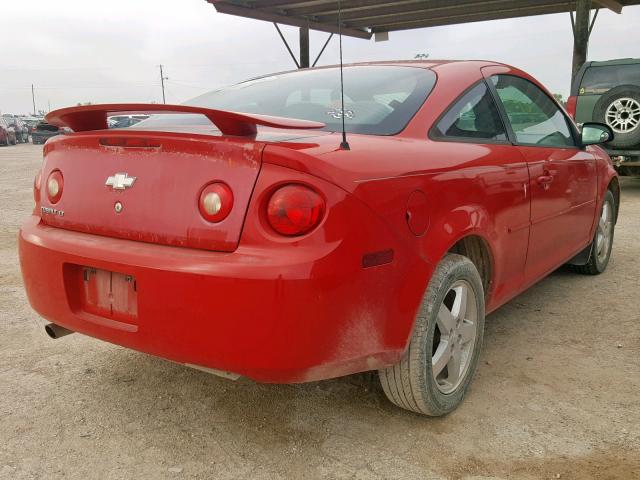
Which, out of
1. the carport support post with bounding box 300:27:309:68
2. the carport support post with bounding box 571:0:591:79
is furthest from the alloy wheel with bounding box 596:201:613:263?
the carport support post with bounding box 300:27:309:68

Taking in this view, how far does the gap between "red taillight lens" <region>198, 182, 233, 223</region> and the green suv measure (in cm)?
706

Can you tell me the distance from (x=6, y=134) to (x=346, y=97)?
31.1 meters

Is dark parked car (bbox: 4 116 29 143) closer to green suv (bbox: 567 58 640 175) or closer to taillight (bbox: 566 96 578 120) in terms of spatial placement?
taillight (bbox: 566 96 578 120)

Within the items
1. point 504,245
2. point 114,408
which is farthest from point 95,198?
point 504,245

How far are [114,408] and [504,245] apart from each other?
1824 mm

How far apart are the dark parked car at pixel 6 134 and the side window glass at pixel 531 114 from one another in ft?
98.2

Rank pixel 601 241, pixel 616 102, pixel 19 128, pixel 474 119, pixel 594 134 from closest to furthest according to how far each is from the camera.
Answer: pixel 474 119, pixel 594 134, pixel 601 241, pixel 616 102, pixel 19 128

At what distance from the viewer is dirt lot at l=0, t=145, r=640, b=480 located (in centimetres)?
202

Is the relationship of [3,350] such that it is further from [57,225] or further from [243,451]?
[243,451]

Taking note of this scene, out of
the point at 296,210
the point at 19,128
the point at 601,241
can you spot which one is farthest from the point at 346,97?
the point at 19,128

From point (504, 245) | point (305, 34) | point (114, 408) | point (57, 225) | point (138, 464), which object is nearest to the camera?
point (138, 464)

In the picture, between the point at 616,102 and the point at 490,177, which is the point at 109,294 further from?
the point at 616,102

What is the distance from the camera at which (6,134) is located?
2903 centimetres

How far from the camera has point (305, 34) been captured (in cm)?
1180
